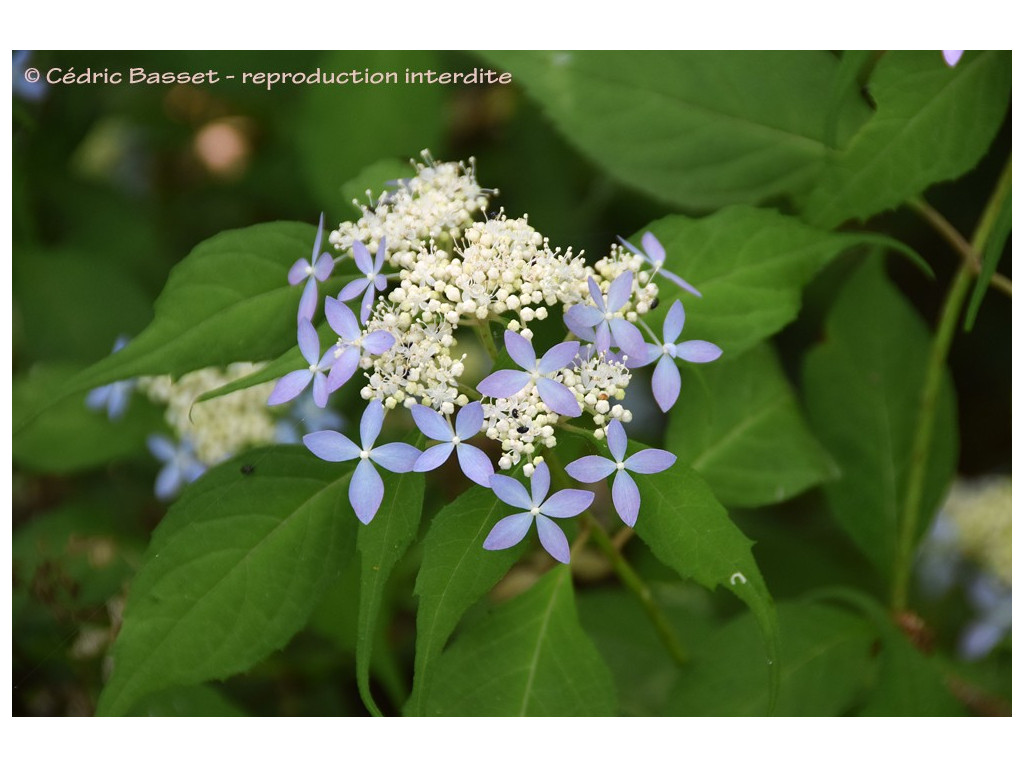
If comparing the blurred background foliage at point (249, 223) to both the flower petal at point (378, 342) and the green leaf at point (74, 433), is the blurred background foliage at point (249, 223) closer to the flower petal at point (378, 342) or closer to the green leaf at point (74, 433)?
the green leaf at point (74, 433)

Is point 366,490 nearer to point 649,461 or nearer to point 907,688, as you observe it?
point 649,461

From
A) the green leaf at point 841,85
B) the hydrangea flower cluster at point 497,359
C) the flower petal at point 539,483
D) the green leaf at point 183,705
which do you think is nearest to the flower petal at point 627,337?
the hydrangea flower cluster at point 497,359

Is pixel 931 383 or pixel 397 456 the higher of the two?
pixel 397 456

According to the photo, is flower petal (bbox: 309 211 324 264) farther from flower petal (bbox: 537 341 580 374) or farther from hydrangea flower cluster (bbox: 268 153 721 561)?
flower petal (bbox: 537 341 580 374)

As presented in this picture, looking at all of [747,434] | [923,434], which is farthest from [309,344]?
[923,434]

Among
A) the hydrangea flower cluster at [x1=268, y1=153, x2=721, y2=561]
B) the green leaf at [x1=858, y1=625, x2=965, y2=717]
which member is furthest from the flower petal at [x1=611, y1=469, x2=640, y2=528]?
the green leaf at [x1=858, y1=625, x2=965, y2=717]

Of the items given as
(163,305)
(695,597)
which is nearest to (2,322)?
(163,305)
